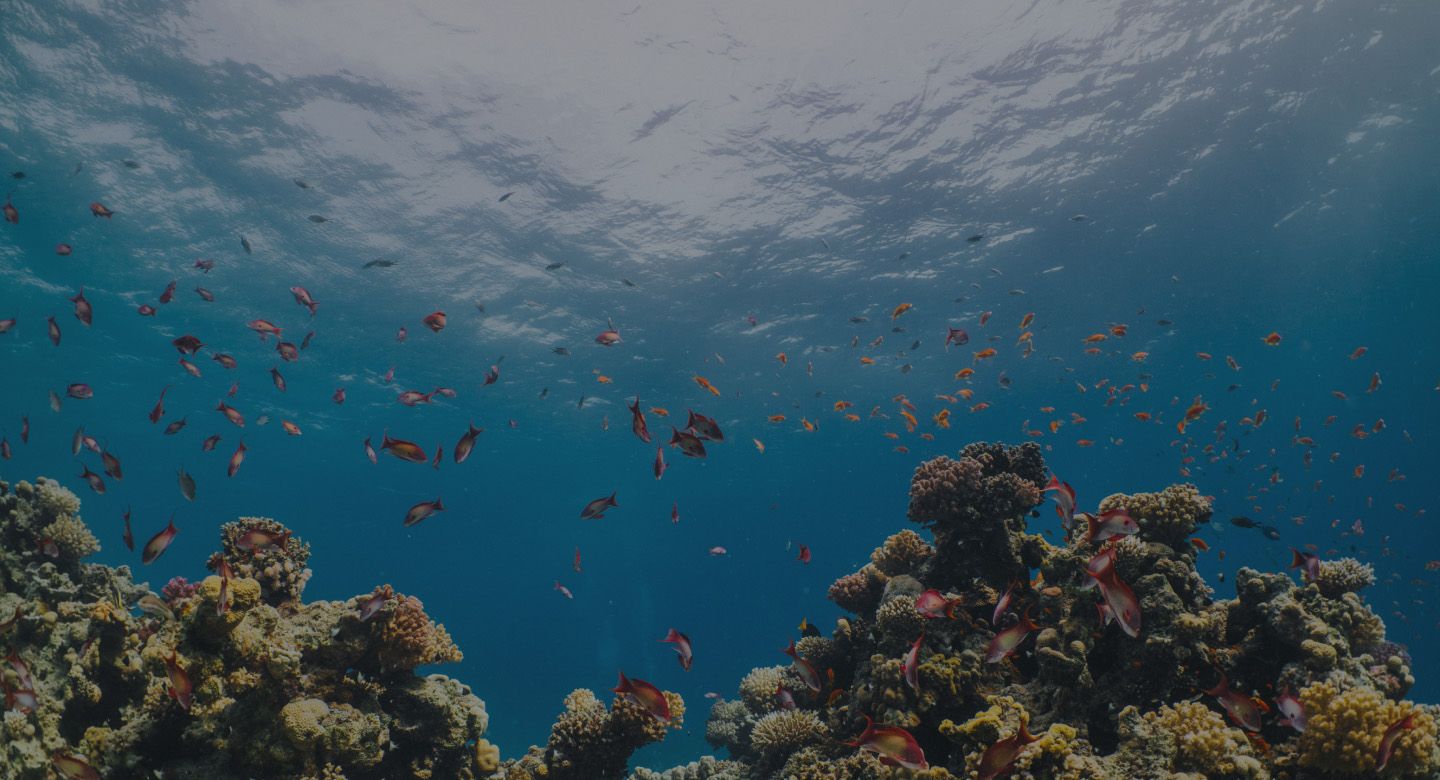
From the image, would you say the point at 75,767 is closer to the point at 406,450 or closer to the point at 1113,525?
the point at 406,450

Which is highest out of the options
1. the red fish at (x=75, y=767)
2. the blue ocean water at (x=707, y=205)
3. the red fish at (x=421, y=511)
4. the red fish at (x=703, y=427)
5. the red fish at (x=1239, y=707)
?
the blue ocean water at (x=707, y=205)

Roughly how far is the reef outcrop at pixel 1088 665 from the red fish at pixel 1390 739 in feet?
0.12

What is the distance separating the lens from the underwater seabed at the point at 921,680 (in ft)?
12.7

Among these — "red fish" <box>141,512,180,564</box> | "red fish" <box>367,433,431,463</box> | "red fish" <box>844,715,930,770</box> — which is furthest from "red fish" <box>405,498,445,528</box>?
"red fish" <box>844,715,930,770</box>

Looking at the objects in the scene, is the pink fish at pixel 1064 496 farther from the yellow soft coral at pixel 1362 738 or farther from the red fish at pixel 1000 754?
the red fish at pixel 1000 754

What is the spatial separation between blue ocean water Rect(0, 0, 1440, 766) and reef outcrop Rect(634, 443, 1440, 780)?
6.87 metres

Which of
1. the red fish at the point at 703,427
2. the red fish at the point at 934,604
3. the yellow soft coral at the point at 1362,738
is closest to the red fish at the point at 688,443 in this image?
the red fish at the point at 703,427

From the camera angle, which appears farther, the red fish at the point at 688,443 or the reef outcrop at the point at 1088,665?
the red fish at the point at 688,443

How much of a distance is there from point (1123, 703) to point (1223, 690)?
2.79 ft

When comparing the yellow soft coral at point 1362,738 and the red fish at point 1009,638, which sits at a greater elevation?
the red fish at point 1009,638

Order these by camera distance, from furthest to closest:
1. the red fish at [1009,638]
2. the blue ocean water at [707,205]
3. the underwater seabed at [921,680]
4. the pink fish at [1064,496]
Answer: the blue ocean water at [707,205] < the pink fish at [1064,496] < the red fish at [1009,638] < the underwater seabed at [921,680]

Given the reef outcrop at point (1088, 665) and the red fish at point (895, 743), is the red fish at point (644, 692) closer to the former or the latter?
the reef outcrop at point (1088, 665)

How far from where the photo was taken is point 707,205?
21.7 meters

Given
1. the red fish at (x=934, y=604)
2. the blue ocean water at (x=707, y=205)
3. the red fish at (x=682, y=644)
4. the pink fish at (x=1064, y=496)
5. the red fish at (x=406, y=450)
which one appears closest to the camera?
the red fish at (x=934, y=604)
